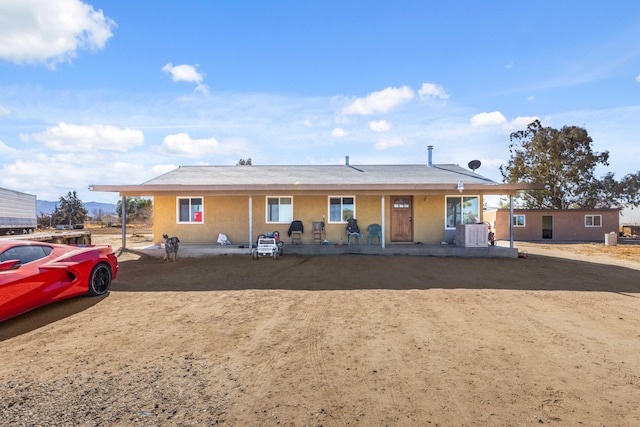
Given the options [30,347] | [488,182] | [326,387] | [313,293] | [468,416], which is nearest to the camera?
[468,416]

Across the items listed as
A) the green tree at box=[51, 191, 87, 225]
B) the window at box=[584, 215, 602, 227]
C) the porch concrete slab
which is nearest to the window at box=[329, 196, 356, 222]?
the porch concrete slab

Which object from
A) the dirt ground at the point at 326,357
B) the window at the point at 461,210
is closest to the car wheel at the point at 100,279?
the dirt ground at the point at 326,357

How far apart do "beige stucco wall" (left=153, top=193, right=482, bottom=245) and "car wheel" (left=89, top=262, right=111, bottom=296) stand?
22.2ft

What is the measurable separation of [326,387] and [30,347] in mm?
3292

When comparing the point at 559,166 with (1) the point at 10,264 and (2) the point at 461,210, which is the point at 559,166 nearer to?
(2) the point at 461,210

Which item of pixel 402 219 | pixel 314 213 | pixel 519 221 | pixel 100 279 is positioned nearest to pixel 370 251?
pixel 402 219

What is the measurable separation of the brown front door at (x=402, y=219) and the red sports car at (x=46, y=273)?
9294 mm

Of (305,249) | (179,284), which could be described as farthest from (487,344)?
(305,249)

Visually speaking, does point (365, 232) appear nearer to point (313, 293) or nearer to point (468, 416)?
point (313, 293)

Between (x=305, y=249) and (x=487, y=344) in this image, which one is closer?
(x=487, y=344)

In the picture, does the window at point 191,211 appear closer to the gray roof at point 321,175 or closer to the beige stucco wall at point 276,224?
the beige stucco wall at point 276,224

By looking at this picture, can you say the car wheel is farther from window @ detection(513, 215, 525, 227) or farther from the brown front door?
window @ detection(513, 215, 525, 227)

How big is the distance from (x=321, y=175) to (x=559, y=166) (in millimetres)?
24906

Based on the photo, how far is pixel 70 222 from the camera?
113ft
